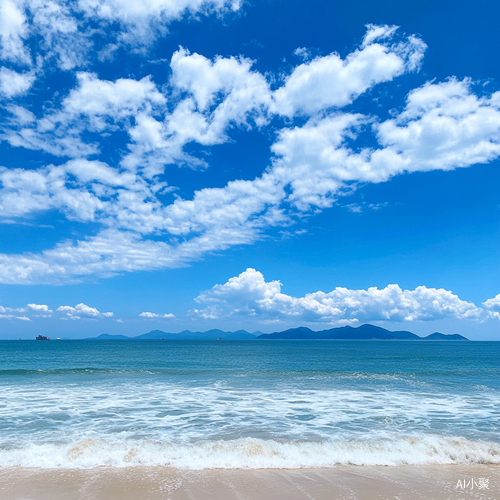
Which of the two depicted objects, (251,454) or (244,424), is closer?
(251,454)

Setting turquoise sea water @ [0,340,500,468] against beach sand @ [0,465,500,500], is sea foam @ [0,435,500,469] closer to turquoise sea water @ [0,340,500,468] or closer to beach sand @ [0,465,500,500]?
turquoise sea water @ [0,340,500,468]

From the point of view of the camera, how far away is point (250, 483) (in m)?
9.75

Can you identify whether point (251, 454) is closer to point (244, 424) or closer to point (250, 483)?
point (250, 483)

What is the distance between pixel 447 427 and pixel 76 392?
2285 cm

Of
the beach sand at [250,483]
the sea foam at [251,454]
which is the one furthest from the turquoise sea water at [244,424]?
the beach sand at [250,483]

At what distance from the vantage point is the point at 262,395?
78.0ft

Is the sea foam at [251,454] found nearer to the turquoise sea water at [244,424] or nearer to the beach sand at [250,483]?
the turquoise sea water at [244,424]

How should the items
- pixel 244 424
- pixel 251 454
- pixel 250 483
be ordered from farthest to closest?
Answer: pixel 244 424, pixel 251 454, pixel 250 483

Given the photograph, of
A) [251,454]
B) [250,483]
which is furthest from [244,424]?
[250,483]

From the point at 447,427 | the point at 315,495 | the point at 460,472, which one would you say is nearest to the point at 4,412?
the point at 315,495

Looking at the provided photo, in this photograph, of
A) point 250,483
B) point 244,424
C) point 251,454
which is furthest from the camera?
point 244,424

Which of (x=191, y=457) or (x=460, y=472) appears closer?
(x=460, y=472)

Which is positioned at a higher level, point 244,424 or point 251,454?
point 251,454

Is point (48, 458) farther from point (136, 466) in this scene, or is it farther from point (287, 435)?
point (287, 435)
